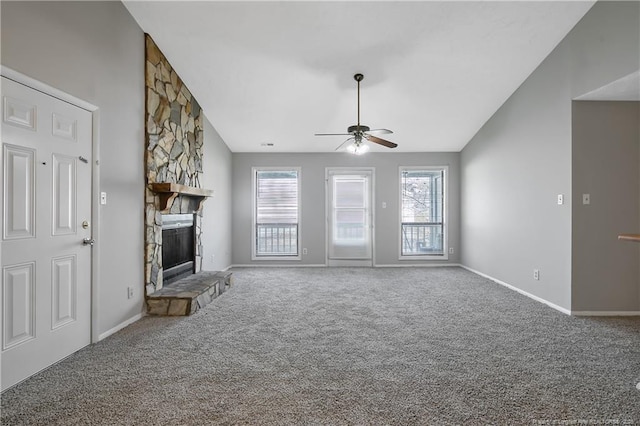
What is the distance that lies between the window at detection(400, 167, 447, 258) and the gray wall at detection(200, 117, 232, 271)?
3.54 meters

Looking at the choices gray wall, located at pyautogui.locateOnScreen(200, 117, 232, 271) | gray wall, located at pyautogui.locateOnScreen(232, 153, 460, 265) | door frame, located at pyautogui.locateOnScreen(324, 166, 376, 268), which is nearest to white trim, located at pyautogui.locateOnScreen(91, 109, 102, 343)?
gray wall, located at pyautogui.locateOnScreen(200, 117, 232, 271)

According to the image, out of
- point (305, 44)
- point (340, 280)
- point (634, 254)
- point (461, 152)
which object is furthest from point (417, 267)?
point (305, 44)

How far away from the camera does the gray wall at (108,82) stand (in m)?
2.24

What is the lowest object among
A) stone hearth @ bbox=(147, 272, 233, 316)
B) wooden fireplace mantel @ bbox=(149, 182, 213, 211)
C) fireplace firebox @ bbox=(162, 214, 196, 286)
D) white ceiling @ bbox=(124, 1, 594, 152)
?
stone hearth @ bbox=(147, 272, 233, 316)

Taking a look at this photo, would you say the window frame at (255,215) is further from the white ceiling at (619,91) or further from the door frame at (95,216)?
the white ceiling at (619,91)

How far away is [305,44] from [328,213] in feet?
11.6

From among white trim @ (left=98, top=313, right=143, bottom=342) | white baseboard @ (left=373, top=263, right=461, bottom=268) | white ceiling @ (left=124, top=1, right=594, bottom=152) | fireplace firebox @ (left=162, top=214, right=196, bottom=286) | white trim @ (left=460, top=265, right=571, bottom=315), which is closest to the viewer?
white trim @ (left=98, top=313, right=143, bottom=342)

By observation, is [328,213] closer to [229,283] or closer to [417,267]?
[417,267]

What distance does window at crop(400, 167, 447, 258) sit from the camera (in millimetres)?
6789

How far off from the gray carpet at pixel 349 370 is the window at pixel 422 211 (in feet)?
9.70

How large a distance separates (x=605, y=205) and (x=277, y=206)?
5.13 m

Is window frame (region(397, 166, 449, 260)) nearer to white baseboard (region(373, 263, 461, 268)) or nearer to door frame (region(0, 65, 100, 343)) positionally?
white baseboard (region(373, 263, 461, 268))

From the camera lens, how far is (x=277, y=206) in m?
6.80

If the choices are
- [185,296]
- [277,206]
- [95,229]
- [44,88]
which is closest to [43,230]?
[95,229]
